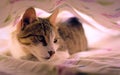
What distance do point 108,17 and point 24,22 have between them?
0.30 m

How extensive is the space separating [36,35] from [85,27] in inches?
12.3

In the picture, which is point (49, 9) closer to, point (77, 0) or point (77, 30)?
point (77, 0)

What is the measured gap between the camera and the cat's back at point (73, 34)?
0.99 meters

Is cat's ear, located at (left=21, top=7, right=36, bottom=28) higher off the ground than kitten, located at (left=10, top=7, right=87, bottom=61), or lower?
higher

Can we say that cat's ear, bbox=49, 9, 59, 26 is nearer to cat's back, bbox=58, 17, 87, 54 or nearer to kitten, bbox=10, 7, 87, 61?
kitten, bbox=10, 7, 87, 61

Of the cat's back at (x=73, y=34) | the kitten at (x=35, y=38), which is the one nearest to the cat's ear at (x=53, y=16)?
the kitten at (x=35, y=38)

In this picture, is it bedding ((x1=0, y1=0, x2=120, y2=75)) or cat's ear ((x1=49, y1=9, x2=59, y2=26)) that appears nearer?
bedding ((x1=0, y1=0, x2=120, y2=75))

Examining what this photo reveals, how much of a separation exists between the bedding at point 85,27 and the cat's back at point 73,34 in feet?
0.08

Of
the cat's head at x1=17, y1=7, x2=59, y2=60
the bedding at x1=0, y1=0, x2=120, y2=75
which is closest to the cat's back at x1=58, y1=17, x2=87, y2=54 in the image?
the bedding at x1=0, y1=0, x2=120, y2=75

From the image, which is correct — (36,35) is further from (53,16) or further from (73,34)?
(73,34)

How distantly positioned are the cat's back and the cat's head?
0.15 meters

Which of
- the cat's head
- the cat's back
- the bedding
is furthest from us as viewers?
the cat's back

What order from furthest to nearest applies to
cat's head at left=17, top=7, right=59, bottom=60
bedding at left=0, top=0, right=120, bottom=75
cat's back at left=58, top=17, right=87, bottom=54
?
1. cat's back at left=58, top=17, right=87, bottom=54
2. cat's head at left=17, top=7, right=59, bottom=60
3. bedding at left=0, top=0, right=120, bottom=75

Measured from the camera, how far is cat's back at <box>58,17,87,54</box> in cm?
99
